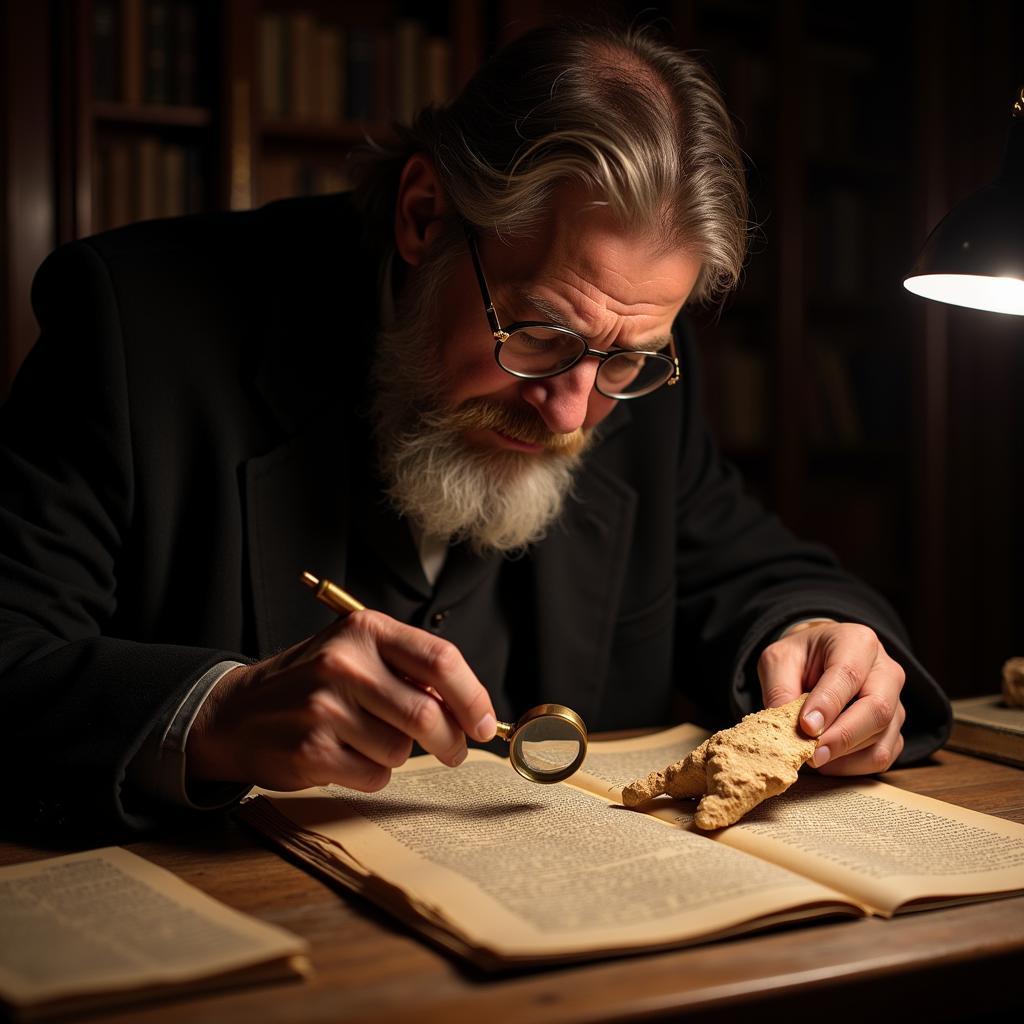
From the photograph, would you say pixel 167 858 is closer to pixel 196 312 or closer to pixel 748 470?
pixel 196 312

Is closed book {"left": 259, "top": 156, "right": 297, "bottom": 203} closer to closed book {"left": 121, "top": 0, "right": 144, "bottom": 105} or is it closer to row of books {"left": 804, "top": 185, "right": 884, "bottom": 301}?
closed book {"left": 121, "top": 0, "right": 144, "bottom": 105}

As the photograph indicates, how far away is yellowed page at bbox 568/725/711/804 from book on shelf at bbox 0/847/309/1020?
2.06 ft

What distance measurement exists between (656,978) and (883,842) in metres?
0.50

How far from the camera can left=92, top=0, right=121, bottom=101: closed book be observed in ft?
11.7

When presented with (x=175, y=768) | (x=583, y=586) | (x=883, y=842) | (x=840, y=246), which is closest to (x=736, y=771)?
(x=883, y=842)

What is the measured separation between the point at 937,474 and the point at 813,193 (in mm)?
1245

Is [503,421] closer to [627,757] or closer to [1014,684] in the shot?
[627,757]

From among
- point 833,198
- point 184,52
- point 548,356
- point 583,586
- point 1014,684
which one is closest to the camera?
point 548,356

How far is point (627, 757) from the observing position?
1778 millimetres

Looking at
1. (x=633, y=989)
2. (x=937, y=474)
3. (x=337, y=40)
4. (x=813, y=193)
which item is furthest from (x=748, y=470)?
(x=633, y=989)

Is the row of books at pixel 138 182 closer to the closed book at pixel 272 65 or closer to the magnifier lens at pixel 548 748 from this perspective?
the closed book at pixel 272 65

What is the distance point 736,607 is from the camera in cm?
236

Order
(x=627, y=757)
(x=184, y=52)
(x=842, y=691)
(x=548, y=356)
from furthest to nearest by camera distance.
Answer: (x=184, y=52) → (x=548, y=356) → (x=627, y=757) → (x=842, y=691)

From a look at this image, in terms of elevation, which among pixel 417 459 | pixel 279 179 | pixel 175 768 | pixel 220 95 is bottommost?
pixel 175 768
